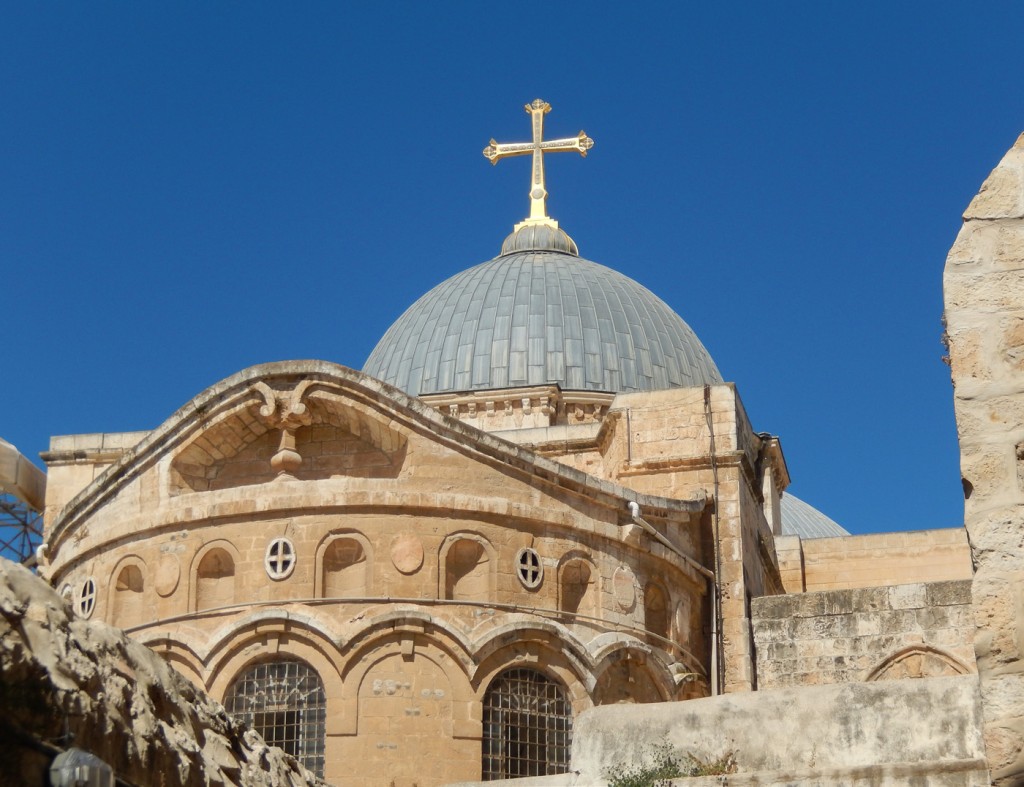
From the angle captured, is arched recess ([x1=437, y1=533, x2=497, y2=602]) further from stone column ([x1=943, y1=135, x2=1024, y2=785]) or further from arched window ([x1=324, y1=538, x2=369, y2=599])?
stone column ([x1=943, y1=135, x2=1024, y2=785])

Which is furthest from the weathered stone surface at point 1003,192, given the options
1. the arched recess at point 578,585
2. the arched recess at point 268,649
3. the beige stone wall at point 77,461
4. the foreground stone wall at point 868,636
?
the beige stone wall at point 77,461

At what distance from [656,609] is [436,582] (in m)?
2.68

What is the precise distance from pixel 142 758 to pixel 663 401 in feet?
49.6

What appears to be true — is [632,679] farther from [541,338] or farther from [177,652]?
[541,338]

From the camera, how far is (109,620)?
18500 millimetres

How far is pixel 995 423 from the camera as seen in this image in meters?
5.80

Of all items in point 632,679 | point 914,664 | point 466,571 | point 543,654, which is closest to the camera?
point 543,654

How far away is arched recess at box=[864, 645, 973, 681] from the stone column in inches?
556

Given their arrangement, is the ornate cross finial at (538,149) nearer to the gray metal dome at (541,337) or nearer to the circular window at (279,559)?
the gray metal dome at (541,337)

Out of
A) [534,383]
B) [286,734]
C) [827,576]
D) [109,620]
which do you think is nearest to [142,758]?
[286,734]

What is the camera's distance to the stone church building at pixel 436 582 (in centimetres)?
1753

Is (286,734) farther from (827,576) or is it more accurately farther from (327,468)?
(827,576)

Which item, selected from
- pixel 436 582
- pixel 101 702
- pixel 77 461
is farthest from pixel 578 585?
pixel 101 702

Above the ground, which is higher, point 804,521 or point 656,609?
point 804,521
